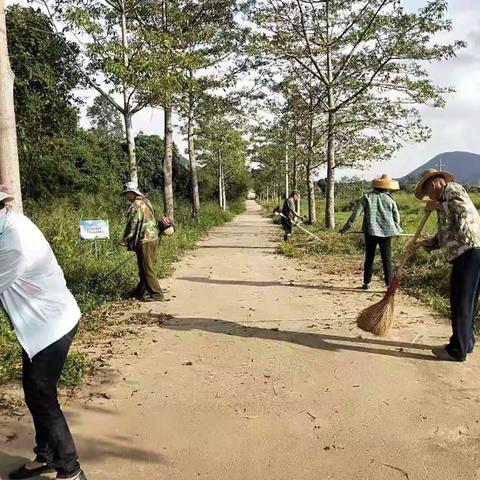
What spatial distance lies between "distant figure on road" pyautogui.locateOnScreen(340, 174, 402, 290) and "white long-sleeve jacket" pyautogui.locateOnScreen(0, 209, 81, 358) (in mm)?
6153

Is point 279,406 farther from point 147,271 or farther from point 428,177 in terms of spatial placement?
point 147,271

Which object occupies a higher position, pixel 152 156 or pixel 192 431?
pixel 152 156

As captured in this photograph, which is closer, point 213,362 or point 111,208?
point 213,362

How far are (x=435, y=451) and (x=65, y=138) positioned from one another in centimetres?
2076

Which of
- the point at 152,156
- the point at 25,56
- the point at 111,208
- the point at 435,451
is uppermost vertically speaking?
the point at 25,56

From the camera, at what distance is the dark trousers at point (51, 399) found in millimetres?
2916

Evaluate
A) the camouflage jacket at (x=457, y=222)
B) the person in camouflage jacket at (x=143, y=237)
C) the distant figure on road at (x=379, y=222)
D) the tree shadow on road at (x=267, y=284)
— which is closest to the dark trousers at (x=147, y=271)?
the person in camouflage jacket at (x=143, y=237)

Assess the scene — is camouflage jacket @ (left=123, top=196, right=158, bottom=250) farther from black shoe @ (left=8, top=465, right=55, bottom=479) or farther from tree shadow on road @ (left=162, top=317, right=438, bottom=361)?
black shoe @ (left=8, top=465, right=55, bottom=479)

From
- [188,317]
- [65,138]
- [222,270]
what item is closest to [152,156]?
[65,138]

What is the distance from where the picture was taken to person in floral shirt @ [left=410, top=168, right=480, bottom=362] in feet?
15.8

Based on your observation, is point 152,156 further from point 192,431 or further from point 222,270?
point 192,431

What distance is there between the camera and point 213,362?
5102 millimetres

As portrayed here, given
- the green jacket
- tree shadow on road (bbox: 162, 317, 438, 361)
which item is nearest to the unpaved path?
tree shadow on road (bbox: 162, 317, 438, 361)

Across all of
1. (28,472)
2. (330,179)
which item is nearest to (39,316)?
(28,472)
